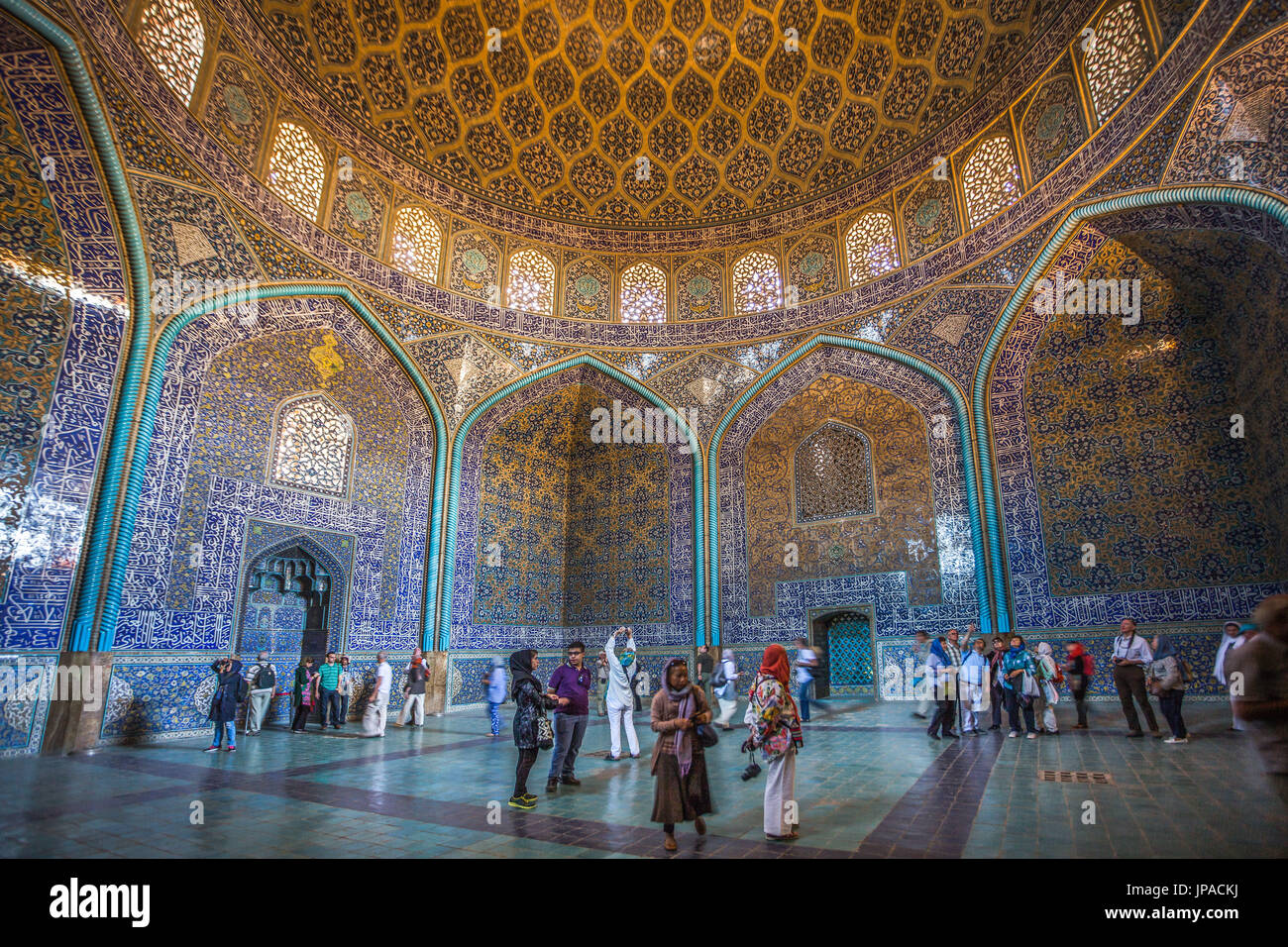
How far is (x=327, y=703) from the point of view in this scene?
10.8 meters

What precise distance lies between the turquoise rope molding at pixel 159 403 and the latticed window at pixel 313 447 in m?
1.72

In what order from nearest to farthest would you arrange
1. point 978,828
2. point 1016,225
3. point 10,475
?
point 978,828 → point 10,475 → point 1016,225

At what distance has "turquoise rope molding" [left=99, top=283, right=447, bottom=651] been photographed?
29.3 ft

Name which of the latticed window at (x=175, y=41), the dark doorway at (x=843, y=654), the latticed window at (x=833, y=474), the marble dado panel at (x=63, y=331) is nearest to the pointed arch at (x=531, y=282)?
the latticed window at (x=175, y=41)

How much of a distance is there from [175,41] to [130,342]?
15.7ft

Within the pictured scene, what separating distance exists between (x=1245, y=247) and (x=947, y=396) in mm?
4766

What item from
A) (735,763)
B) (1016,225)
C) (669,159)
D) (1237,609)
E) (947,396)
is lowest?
(735,763)

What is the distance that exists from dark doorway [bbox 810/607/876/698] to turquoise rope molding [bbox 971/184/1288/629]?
304cm

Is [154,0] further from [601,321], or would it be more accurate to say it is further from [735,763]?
[735,763]

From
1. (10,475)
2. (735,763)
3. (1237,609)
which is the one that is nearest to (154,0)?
(10,475)

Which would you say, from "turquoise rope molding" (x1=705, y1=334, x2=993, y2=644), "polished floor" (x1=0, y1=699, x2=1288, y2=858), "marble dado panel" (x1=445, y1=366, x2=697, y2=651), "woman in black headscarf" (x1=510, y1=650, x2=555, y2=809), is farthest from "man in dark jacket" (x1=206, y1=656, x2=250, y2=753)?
"turquoise rope molding" (x1=705, y1=334, x2=993, y2=644)

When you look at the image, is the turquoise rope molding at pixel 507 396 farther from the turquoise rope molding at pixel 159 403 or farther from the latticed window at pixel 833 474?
the latticed window at pixel 833 474

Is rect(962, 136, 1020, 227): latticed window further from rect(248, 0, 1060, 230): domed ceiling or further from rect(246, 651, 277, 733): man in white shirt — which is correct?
rect(246, 651, 277, 733): man in white shirt

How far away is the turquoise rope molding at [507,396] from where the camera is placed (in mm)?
13755
